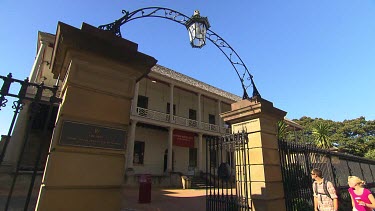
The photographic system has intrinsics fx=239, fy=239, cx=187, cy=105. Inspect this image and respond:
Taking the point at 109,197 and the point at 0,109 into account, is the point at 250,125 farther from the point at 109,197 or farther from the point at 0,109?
the point at 0,109

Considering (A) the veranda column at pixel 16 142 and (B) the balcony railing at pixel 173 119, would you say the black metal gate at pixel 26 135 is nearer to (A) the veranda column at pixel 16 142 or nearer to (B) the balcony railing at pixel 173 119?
(A) the veranda column at pixel 16 142

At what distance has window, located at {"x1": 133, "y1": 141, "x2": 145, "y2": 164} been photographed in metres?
20.1

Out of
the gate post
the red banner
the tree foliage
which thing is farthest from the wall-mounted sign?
the tree foliage

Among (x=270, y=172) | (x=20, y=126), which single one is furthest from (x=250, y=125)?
(x=20, y=126)

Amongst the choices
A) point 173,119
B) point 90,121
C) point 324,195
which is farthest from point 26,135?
point 173,119

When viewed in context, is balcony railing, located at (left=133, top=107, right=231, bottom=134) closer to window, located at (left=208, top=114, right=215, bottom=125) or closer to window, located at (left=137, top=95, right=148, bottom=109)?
window, located at (left=137, top=95, right=148, bottom=109)

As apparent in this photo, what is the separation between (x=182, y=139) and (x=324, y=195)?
15.9 m

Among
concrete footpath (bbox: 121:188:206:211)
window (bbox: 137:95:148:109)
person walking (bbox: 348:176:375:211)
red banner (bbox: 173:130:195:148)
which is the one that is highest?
window (bbox: 137:95:148:109)

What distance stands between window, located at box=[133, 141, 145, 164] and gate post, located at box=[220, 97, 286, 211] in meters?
15.2

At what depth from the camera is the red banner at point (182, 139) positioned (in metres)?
20.2

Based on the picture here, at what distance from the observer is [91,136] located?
323 centimetres

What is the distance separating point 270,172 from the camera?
5.65 m

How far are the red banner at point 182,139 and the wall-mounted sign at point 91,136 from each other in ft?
55.2

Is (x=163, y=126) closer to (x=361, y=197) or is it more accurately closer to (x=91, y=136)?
(x=361, y=197)
